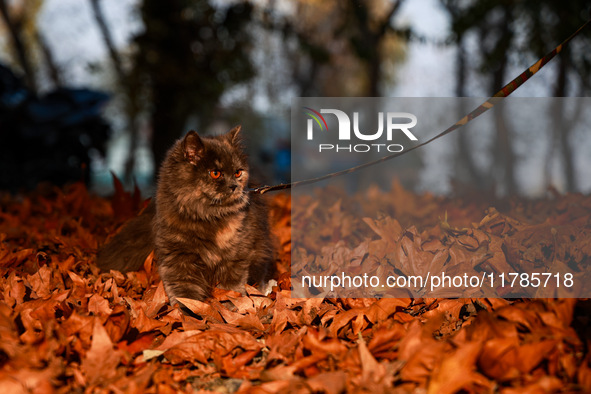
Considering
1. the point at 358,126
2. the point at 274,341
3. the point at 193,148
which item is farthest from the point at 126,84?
the point at 274,341

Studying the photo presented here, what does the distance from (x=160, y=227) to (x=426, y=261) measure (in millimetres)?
1741

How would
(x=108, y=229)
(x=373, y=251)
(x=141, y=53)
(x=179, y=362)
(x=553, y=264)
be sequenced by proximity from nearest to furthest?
(x=179, y=362) < (x=553, y=264) < (x=373, y=251) < (x=108, y=229) < (x=141, y=53)

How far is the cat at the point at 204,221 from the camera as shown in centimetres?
284

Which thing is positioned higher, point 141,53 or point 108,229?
point 141,53

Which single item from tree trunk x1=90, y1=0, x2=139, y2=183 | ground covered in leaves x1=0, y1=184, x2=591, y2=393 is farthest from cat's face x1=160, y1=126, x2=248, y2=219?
tree trunk x1=90, y1=0, x2=139, y2=183

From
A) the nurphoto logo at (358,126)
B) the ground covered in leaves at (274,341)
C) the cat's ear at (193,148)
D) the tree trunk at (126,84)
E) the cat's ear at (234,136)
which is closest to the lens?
the ground covered in leaves at (274,341)

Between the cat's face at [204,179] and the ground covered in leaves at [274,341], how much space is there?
553 mm

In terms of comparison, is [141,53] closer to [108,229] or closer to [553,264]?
[108,229]

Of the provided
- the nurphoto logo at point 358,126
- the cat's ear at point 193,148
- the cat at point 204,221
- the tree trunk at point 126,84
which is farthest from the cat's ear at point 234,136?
the tree trunk at point 126,84

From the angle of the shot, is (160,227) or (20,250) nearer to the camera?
(160,227)

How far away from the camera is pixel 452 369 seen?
68.4 inches

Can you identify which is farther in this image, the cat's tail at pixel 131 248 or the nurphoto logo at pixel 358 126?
the cat's tail at pixel 131 248

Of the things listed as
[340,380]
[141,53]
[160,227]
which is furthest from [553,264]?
[141,53]

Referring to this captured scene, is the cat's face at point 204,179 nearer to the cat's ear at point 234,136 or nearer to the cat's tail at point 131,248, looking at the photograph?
the cat's ear at point 234,136
